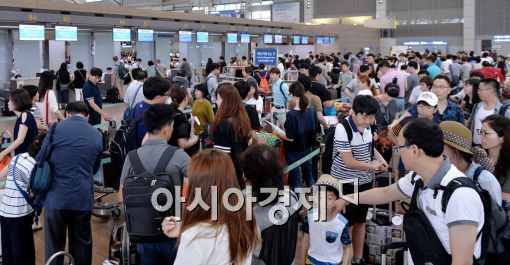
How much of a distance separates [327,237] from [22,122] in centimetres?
329

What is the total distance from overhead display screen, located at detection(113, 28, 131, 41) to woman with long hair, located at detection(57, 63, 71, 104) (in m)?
1.87

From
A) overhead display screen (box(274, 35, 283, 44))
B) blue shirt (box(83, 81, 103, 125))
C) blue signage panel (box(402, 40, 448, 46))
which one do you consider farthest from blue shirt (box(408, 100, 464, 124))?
blue signage panel (box(402, 40, 448, 46))

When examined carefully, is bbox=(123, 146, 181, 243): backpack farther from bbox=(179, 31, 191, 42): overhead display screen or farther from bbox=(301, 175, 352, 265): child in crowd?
bbox=(179, 31, 191, 42): overhead display screen

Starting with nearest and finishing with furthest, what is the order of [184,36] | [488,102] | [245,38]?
[488,102]
[184,36]
[245,38]

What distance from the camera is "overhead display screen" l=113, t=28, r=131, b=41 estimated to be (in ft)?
51.5

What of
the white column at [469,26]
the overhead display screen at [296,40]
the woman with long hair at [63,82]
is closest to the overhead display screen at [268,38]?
the overhead display screen at [296,40]

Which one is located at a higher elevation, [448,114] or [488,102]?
[488,102]

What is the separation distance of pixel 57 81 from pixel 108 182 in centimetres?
999

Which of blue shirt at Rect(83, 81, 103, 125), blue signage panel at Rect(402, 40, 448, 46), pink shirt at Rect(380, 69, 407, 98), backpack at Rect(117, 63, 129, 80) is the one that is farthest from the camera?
blue signage panel at Rect(402, 40, 448, 46)

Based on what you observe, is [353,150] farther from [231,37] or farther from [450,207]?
[231,37]

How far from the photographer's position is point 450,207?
2.16 meters

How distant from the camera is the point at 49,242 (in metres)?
3.95

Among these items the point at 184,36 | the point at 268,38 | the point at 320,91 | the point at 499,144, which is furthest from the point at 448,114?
the point at 268,38

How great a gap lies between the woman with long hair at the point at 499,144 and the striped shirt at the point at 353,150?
0.95 meters
